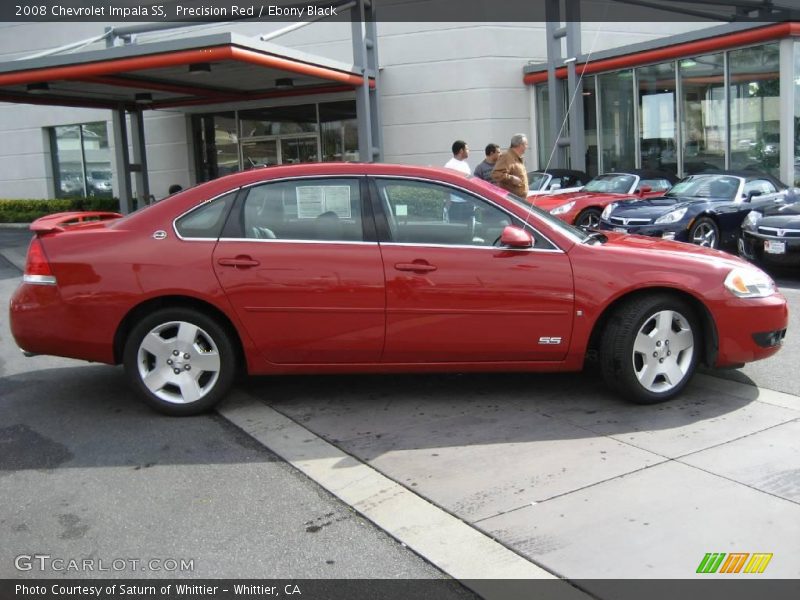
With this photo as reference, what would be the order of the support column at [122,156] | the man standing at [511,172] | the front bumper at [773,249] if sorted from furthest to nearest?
the support column at [122,156] → the front bumper at [773,249] → the man standing at [511,172]

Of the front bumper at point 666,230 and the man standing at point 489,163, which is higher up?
the man standing at point 489,163

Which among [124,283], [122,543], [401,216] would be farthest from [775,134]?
[122,543]

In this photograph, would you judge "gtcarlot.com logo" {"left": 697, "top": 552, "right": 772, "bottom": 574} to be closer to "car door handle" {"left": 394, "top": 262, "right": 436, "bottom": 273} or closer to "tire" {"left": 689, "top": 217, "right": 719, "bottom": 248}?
"car door handle" {"left": 394, "top": 262, "right": 436, "bottom": 273}

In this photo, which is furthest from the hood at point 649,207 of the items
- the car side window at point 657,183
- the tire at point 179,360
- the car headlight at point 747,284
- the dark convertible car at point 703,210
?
the tire at point 179,360

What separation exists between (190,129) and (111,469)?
20999 mm

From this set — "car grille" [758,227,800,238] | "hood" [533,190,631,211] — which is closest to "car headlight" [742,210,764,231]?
"car grille" [758,227,800,238]

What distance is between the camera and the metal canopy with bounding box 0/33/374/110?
13.6m

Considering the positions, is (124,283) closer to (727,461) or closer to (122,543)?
(122,543)

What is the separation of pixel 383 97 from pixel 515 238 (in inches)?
673

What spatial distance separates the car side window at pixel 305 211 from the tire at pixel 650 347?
5.68 feet

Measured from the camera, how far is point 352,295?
504 cm

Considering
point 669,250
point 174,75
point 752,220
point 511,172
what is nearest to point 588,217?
point 752,220

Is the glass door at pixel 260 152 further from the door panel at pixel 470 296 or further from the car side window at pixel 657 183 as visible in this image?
the door panel at pixel 470 296

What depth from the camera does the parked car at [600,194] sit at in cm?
1377
